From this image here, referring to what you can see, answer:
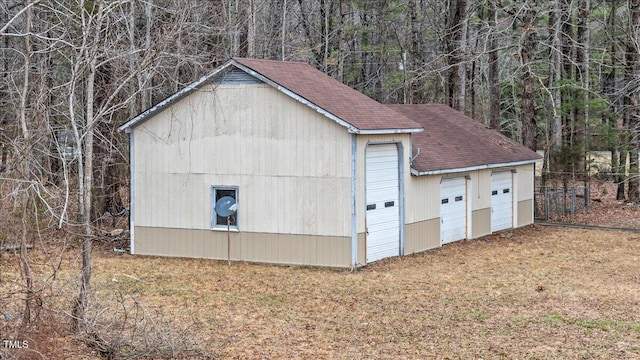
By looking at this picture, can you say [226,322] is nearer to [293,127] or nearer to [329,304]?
[329,304]

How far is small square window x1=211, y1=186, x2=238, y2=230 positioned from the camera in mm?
19344

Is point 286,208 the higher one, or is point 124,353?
point 286,208

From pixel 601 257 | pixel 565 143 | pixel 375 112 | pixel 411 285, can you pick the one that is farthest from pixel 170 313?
pixel 565 143

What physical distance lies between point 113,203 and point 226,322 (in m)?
13.3

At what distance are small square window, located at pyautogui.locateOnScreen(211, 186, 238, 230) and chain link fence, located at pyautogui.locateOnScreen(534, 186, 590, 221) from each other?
13.0 meters

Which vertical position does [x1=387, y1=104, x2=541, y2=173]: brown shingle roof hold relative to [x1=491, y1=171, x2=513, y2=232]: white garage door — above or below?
above

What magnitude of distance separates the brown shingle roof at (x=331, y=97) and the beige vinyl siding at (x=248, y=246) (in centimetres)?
275

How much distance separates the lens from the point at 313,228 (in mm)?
18484

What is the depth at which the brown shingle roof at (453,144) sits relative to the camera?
21.5 m

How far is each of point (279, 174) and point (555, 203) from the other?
13.4 m

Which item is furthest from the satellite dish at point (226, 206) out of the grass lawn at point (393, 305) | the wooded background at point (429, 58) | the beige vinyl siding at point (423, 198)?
the beige vinyl siding at point (423, 198)

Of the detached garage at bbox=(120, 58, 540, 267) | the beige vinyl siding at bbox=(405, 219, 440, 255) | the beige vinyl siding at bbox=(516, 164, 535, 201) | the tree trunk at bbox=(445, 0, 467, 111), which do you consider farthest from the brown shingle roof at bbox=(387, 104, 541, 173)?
the tree trunk at bbox=(445, 0, 467, 111)

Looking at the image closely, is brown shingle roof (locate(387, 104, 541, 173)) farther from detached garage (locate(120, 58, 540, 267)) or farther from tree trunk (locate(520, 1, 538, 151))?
tree trunk (locate(520, 1, 538, 151))

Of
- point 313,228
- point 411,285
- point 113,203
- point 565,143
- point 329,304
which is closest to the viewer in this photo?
point 329,304
